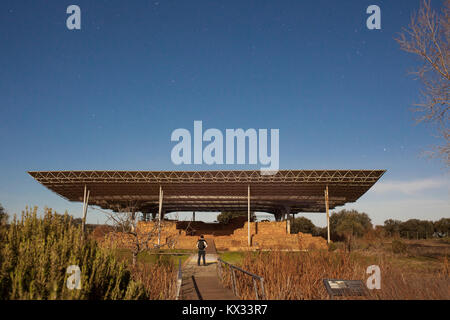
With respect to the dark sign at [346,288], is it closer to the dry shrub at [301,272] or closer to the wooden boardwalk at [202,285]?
the dry shrub at [301,272]

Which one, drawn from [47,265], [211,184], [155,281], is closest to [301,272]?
[155,281]

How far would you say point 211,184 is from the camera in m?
31.4

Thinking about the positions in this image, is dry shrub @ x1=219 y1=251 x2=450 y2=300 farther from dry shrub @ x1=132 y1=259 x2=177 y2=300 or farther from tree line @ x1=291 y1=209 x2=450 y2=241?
tree line @ x1=291 y1=209 x2=450 y2=241

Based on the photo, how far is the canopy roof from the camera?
28734 mm

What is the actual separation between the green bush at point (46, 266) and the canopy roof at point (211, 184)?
1811cm

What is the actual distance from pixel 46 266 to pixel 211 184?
2610 cm

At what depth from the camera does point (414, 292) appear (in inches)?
255

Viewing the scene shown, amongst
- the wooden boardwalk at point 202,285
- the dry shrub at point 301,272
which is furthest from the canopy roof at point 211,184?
the dry shrub at point 301,272

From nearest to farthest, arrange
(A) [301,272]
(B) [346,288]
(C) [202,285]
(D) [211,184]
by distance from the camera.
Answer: (B) [346,288] → (A) [301,272] → (C) [202,285] → (D) [211,184]

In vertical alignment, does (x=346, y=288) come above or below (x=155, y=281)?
above

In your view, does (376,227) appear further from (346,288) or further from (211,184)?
(346,288)

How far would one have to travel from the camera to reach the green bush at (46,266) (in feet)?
15.7

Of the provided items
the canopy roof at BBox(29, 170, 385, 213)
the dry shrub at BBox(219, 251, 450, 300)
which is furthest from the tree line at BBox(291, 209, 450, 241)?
the dry shrub at BBox(219, 251, 450, 300)
